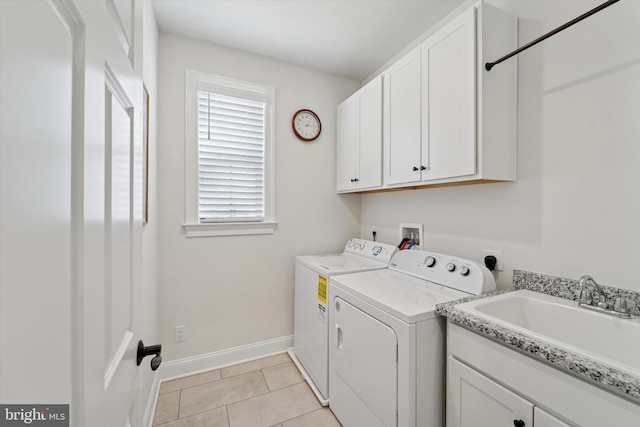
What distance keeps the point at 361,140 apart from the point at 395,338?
1.69 m

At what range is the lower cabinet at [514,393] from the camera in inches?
30.2

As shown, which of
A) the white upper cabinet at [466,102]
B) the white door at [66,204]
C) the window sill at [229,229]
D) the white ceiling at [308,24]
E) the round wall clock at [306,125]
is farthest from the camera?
the round wall clock at [306,125]

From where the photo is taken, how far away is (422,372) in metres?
1.21

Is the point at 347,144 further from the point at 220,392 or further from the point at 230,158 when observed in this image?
the point at 220,392

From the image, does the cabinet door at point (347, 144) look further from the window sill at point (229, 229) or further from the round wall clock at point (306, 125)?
the window sill at point (229, 229)

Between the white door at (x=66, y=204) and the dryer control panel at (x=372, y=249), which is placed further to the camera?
the dryer control panel at (x=372, y=249)

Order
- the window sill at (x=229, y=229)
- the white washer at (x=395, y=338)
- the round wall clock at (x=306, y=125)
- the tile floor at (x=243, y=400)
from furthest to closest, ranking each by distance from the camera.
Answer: the round wall clock at (x=306, y=125)
the window sill at (x=229, y=229)
the tile floor at (x=243, y=400)
the white washer at (x=395, y=338)

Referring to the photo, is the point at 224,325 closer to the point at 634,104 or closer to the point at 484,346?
the point at 484,346

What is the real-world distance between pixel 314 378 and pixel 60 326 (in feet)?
6.75

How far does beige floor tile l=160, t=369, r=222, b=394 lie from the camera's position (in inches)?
80.7

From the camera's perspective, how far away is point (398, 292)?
1514 mm

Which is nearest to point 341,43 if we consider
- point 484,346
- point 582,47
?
point 582,47

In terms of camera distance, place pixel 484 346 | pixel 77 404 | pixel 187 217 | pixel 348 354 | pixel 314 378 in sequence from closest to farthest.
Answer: pixel 77 404
pixel 484 346
pixel 348 354
pixel 314 378
pixel 187 217

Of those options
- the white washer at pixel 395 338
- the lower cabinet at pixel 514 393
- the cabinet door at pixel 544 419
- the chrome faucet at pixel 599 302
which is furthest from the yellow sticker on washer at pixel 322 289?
the chrome faucet at pixel 599 302
